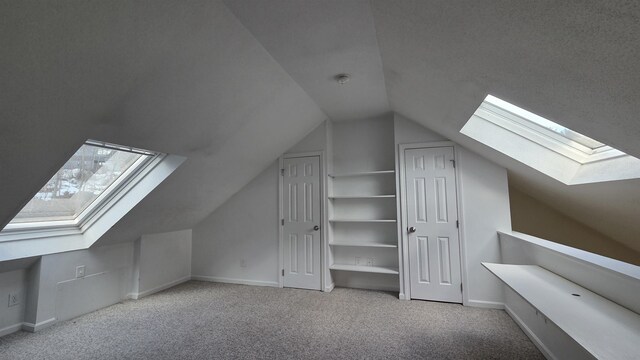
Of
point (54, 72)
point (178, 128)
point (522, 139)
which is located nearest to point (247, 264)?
point (178, 128)

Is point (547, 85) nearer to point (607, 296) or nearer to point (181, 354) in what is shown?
point (607, 296)

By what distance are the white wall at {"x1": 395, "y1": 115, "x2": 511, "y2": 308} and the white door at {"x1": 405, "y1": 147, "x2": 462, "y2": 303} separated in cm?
10

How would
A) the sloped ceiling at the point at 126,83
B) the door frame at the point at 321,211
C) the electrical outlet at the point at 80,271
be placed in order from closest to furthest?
the sloped ceiling at the point at 126,83, the electrical outlet at the point at 80,271, the door frame at the point at 321,211

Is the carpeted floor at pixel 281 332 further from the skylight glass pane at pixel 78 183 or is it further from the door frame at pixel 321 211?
the skylight glass pane at pixel 78 183

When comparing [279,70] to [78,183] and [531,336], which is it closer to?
[78,183]

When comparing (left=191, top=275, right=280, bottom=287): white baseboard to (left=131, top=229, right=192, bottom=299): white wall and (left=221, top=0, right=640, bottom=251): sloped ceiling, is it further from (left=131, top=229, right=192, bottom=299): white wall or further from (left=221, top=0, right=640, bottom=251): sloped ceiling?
(left=221, top=0, right=640, bottom=251): sloped ceiling

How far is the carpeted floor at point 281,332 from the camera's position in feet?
7.46

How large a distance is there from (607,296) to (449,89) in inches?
65.1

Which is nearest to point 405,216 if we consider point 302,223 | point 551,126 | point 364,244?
point 364,244

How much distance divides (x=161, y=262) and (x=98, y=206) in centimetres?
133

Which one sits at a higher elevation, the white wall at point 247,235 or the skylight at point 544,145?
the skylight at point 544,145

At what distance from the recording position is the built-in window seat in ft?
3.84

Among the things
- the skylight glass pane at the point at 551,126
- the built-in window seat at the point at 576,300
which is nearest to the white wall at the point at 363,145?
the skylight glass pane at the point at 551,126

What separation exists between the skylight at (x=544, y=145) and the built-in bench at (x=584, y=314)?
0.90 metres
